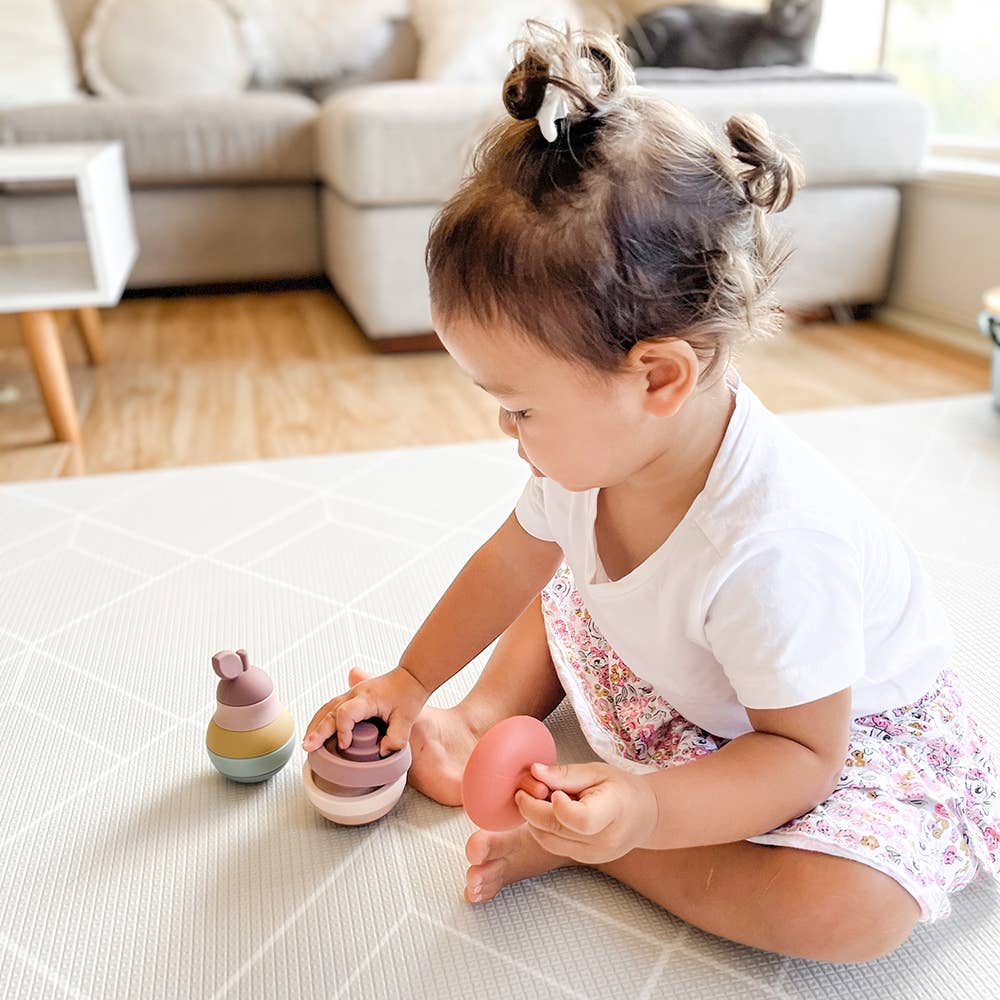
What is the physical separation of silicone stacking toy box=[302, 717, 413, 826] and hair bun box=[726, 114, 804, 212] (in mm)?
415

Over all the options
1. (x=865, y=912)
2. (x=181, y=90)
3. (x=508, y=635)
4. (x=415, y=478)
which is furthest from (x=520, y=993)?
(x=181, y=90)

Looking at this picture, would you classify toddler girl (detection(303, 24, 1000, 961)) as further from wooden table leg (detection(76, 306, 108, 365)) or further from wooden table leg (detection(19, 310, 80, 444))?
wooden table leg (detection(76, 306, 108, 365))

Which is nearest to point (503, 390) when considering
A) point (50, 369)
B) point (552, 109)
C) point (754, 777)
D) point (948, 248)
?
point (552, 109)

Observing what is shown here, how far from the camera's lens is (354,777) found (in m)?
0.63

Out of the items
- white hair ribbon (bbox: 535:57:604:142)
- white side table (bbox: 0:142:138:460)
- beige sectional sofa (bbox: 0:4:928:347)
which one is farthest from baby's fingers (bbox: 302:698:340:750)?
beige sectional sofa (bbox: 0:4:928:347)

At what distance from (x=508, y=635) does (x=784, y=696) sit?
33 centimetres

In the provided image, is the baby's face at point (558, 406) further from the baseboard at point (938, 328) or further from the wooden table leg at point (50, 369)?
the baseboard at point (938, 328)

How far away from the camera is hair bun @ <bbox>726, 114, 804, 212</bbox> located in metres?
0.49

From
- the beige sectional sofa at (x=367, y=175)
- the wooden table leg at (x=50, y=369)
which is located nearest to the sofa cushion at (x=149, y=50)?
the beige sectional sofa at (x=367, y=175)

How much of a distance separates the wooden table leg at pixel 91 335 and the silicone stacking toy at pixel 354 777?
1.32 m

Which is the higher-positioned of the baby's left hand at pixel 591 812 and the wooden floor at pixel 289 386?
the baby's left hand at pixel 591 812

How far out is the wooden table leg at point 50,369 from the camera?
1376 mm

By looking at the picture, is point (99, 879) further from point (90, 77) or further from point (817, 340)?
point (90, 77)

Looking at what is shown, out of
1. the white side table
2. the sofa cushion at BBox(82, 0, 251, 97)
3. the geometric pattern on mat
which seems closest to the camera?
the geometric pattern on mat
